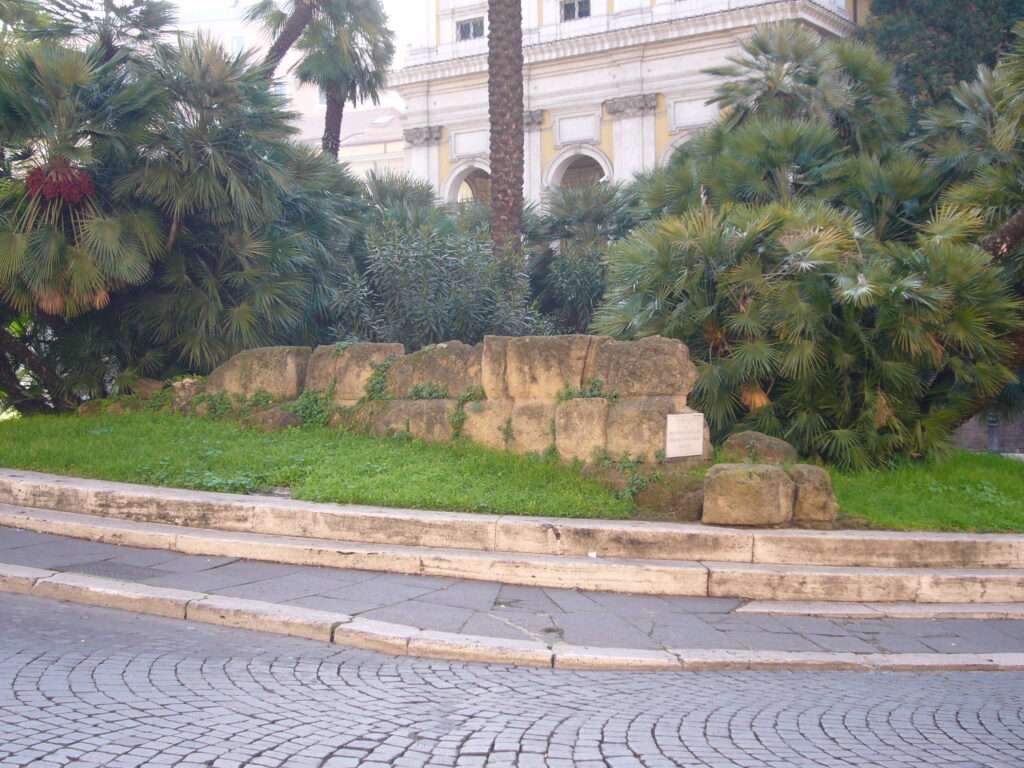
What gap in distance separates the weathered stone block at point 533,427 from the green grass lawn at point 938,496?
2912 mm

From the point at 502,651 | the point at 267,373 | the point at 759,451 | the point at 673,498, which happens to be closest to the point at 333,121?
the point at 267,373

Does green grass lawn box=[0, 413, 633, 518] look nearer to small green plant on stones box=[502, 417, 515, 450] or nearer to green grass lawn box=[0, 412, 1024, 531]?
green grass lawn box=[0, 412, 1024, 531]

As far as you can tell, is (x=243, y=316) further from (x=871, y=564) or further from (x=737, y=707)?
(x=737, y=707)

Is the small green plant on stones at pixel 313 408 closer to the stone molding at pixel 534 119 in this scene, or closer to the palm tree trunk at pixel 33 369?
the palm tree trunk at pixel 33 369

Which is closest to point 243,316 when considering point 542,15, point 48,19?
point 48,19

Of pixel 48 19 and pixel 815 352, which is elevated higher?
pixel 48 19

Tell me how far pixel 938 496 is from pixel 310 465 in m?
6.30

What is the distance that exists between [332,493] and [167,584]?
2035 mm

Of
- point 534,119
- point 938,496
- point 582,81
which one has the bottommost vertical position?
point 938,496

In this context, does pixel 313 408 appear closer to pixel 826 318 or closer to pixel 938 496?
pixel 826 318

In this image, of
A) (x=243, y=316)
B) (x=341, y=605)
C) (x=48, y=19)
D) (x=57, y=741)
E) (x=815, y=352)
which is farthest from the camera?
(x=48, y=19)

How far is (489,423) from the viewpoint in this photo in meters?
10.7

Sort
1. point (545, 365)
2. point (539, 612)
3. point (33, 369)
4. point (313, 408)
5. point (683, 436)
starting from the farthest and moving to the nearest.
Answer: point (33, 369) < point (313, 408) < point (545, 365) < point (683, 436) < point (539, 612)

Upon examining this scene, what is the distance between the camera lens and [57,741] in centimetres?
466
